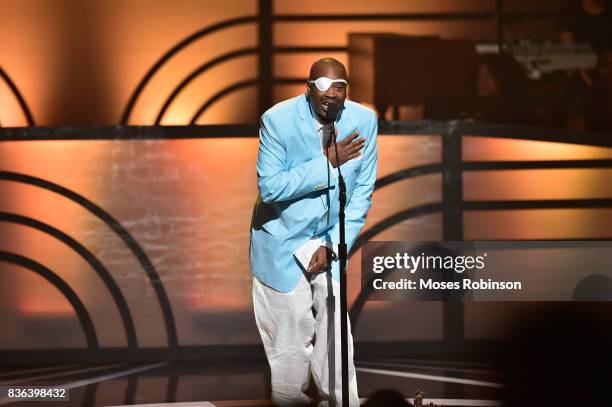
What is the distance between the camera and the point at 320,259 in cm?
468

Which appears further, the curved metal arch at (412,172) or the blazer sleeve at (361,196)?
the curved metal arch at (412,172)

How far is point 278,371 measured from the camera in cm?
488

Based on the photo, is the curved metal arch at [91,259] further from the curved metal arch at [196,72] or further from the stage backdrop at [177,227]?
the curved metal arch at [196,72]

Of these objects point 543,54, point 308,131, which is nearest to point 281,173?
point 308,131

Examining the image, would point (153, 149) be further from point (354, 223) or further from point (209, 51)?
point (354, 223)

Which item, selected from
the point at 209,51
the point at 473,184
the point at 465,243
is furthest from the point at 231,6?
the point at 465,243

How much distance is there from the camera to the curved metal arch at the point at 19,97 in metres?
7.94

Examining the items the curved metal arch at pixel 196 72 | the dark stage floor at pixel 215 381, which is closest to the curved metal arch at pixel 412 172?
the dark stage floor at pixel 215 381

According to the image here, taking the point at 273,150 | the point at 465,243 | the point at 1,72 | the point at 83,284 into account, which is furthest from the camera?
the point at 1,72

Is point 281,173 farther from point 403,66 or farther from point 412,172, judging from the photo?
point 403,66

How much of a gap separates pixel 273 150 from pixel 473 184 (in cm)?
258

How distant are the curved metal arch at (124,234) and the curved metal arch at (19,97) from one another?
3.81 ft

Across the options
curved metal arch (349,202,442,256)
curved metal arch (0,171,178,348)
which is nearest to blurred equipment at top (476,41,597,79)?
curved metal arch (349,202,442,256)

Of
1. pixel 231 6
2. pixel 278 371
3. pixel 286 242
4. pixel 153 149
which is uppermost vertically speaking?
pixel 231 6
